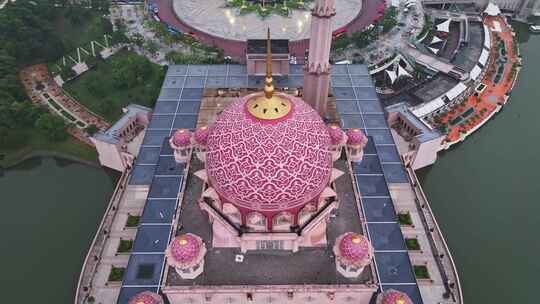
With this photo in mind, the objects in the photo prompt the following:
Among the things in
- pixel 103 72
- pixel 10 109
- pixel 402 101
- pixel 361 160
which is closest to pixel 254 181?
pixel 361 160

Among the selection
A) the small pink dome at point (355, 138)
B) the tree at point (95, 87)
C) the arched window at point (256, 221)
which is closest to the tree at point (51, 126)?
the tree at point (95, 87)

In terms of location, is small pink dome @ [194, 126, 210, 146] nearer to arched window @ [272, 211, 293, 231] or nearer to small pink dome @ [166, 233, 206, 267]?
small pink dome @ [166, 233, 206, 267]

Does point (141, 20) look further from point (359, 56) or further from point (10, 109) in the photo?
point (359, 56)

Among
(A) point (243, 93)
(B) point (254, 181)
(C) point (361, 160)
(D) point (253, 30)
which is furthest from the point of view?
(D) point (253, 30)

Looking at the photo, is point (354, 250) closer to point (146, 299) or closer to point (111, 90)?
point (146, 299)

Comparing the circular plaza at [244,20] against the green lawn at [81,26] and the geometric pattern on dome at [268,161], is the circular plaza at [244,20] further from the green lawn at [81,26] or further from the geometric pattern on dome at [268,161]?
the geometric pattern on dome at [268,161]

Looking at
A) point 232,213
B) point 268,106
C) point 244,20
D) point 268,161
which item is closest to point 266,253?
point 232,213
